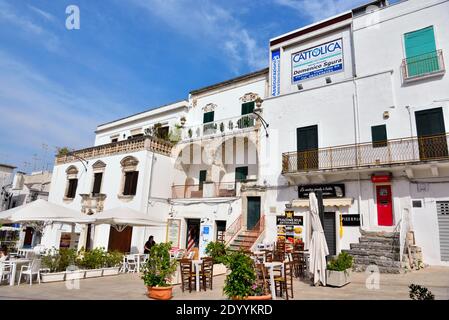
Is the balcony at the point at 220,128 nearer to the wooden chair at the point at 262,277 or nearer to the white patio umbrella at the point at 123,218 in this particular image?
the white patio umbrella at the point at 123,218

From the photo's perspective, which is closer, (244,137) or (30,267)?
(30,267)

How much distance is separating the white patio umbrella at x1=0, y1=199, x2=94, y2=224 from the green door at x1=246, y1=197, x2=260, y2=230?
771cm

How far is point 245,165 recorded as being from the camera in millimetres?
18688

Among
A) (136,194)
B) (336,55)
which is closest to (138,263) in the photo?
(136,194)

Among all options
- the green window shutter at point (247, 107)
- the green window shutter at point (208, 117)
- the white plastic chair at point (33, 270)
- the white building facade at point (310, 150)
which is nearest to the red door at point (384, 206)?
the white building facade at point (310, 150)

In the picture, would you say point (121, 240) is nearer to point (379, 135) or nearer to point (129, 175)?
point (129, 175)

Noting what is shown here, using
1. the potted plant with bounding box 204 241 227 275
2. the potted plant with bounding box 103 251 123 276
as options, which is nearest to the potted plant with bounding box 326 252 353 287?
the potted plant with bounding box 204 241 227 275

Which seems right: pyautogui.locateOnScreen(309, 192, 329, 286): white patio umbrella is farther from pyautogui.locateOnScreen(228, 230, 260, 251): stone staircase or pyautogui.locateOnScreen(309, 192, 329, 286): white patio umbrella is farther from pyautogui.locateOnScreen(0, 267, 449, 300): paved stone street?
pyautogui.locateOnScreen(228, 230, 260, 251): stone staircase

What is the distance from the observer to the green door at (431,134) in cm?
1148

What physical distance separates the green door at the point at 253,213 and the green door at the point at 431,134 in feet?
25.5

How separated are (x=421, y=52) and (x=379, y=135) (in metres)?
3.95

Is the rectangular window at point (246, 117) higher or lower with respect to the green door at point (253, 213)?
higher
